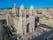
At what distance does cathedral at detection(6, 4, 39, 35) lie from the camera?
105 inches

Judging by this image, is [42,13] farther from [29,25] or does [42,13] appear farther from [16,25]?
[16,25]

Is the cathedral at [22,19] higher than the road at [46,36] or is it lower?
higher

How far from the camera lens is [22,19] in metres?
2.67

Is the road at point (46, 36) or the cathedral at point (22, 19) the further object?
the road at point (46, 36)

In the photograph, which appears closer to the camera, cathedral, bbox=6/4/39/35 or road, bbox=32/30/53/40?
cathedral, bbox=6/4/39/35

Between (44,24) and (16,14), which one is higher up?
(16,14)

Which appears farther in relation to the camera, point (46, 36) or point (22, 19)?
point (46, 36)

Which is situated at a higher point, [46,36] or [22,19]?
[22,19]

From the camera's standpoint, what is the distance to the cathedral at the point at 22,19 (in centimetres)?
267

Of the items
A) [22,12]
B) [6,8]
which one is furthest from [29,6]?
[6,8]

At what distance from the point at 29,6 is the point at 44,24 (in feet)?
1.31

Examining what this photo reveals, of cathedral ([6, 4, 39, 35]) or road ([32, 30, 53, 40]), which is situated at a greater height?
cathedral ([6, 4, 39, 35])

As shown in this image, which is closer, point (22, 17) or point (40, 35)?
point (22, 17)

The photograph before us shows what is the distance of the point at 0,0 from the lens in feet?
8.60
